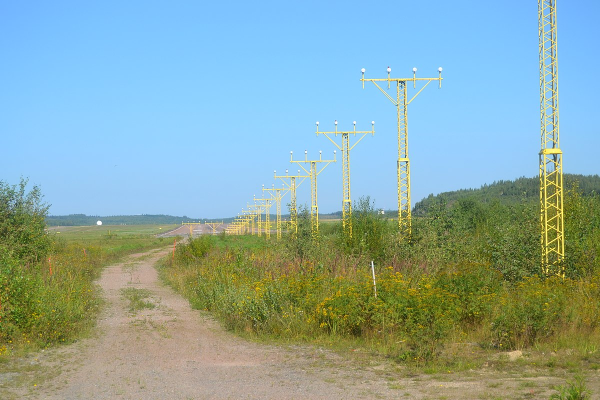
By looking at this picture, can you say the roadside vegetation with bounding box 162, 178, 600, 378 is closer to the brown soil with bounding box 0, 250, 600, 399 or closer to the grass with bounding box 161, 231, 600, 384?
the grass with bounding box 161, 231, 600, 384

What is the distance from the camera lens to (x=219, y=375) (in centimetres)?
953

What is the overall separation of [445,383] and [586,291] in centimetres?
552

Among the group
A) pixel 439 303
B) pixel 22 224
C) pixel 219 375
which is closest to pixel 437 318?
pixel 439 303

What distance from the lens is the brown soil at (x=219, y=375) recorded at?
8273 millimetres

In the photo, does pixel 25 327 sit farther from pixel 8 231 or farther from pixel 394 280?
pixel 8 231

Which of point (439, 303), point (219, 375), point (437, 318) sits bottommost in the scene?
point (219, 375)

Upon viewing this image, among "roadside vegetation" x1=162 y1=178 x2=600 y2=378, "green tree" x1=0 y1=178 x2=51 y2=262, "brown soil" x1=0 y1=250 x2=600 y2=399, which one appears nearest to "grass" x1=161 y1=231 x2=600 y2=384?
"roadside vegetation" x1=162 y1=178 x2=600 y2=378

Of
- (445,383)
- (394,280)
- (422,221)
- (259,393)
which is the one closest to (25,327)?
(259,393)

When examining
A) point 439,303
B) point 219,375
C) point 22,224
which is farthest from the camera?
point 22,224

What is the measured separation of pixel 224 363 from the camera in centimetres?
1048

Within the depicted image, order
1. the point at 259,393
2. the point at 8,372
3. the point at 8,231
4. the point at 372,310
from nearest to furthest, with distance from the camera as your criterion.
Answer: the point at 259,393 < the point at 8,372 < the point at 372,310 < the point at 8,231

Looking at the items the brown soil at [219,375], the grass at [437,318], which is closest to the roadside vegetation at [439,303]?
the grass at [437,318]

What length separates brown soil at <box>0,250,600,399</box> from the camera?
8273 millimetres

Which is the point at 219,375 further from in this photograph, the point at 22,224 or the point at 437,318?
the point at 22,224
